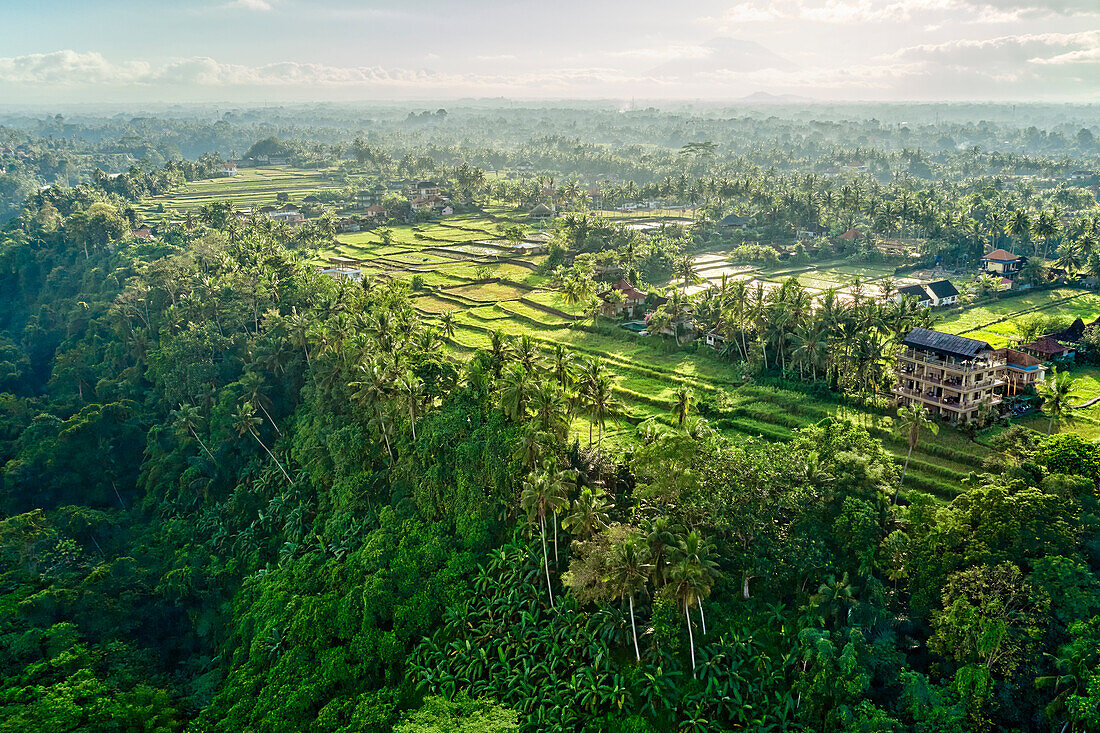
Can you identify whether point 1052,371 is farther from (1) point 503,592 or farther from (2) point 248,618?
(2) point 248,618

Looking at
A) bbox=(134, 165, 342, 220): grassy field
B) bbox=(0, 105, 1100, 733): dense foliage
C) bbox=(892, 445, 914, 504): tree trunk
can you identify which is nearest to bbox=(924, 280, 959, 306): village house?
bbox=(0, 105, 1100, 733): dense foliage

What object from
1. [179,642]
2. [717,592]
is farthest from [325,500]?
[717,592]

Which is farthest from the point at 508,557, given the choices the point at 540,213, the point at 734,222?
the point at 734,222

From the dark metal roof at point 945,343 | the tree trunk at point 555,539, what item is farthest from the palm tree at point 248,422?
the dark metal roof at point 945,343

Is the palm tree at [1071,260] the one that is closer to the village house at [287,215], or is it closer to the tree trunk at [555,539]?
the tree trunk at [555,539]

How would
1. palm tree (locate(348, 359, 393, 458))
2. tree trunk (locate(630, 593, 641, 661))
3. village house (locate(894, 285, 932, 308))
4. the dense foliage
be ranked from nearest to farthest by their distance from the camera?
the dense foliage → tree trunk (locate(630, 593, 641, 661)) → palm tree (locate(348, 359, 393, 458)) → village house (locate(894, 285, 932, 308))

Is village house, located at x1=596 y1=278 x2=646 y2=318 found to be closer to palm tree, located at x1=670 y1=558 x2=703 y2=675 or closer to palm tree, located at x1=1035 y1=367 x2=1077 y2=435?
palm tree, located at x1=1035 y1=367 x2=1077 y2=435
